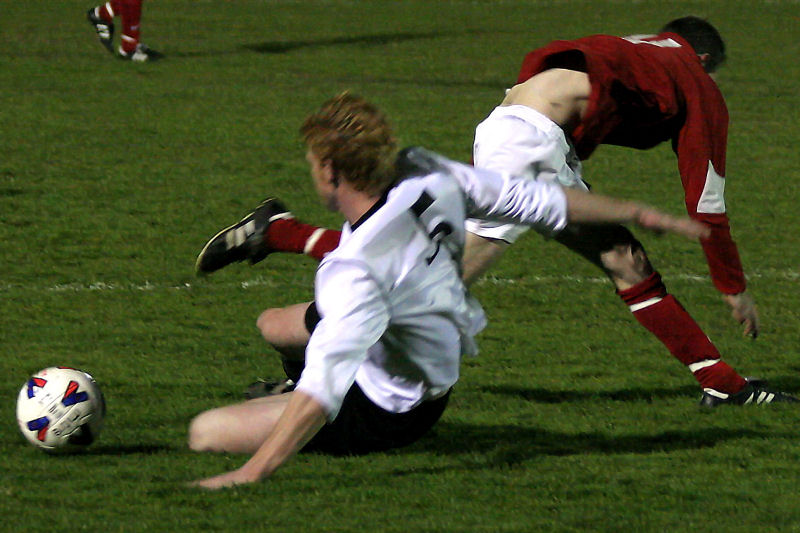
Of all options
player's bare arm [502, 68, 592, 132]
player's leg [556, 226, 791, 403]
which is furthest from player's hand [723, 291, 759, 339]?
player's bare arm [502, 68, 592, 132]

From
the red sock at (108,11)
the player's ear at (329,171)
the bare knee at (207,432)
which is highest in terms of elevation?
the player's ear at (329,171)

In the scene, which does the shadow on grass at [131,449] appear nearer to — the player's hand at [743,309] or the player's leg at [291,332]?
the player's leg at [291,332]

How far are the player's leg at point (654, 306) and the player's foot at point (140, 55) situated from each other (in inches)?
451

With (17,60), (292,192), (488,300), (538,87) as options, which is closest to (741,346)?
(488,300)

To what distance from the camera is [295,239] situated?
18.9 ft

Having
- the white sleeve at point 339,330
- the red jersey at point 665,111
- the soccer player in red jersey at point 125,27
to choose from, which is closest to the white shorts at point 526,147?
the red jersey at point 665,111

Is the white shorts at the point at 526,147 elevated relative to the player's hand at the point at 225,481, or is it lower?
elevated

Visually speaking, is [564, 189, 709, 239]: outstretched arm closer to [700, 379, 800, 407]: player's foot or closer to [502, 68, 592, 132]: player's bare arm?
[502, 68, 592, 132]: player's bare arm

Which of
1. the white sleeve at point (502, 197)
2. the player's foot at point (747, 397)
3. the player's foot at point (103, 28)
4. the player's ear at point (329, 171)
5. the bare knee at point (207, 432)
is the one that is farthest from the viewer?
the player's foot at point (103, 28)

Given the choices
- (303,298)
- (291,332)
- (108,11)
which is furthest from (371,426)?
(108,11)

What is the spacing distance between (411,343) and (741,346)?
2.98 m

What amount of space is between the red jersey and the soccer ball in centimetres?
212

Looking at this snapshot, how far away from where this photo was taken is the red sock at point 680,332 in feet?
18.8

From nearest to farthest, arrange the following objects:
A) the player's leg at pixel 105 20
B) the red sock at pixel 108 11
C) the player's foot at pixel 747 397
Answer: the player's foot at pixel 747 397 < the red sock at pixel 108 11 < the player's leg at pixel 105 20
